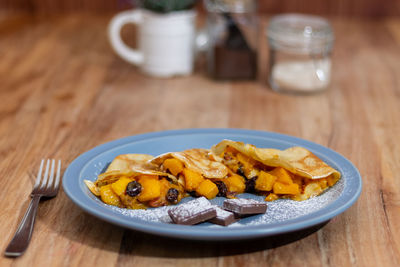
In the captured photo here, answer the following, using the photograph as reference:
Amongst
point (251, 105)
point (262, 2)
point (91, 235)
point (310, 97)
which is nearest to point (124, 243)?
point (91, 235)

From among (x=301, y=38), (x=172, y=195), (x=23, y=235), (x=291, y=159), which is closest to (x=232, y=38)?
(x=301, y=38)

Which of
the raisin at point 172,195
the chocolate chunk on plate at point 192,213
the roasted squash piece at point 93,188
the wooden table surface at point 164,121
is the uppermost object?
the chocolate chunk on plate at point 192,213

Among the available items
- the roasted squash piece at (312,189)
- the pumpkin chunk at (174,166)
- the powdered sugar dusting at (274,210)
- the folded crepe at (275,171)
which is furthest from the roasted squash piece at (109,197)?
the roasted squash piece at (312,189)

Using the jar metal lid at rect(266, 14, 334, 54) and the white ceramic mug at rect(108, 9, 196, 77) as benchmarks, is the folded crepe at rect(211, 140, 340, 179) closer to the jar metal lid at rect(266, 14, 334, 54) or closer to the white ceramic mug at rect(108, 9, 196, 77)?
the jar metal lid at rect(266, 14, 334, 54)

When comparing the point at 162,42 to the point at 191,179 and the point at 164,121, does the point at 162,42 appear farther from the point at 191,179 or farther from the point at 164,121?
the point at 191,179

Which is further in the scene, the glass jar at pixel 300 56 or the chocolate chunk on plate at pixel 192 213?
the glass jar at pixel 300 56

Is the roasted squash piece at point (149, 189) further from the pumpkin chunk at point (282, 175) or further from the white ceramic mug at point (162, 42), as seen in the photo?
the white ceramic mug at point (162, 42)

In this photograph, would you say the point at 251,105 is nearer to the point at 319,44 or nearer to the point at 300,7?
the point at 319,44
